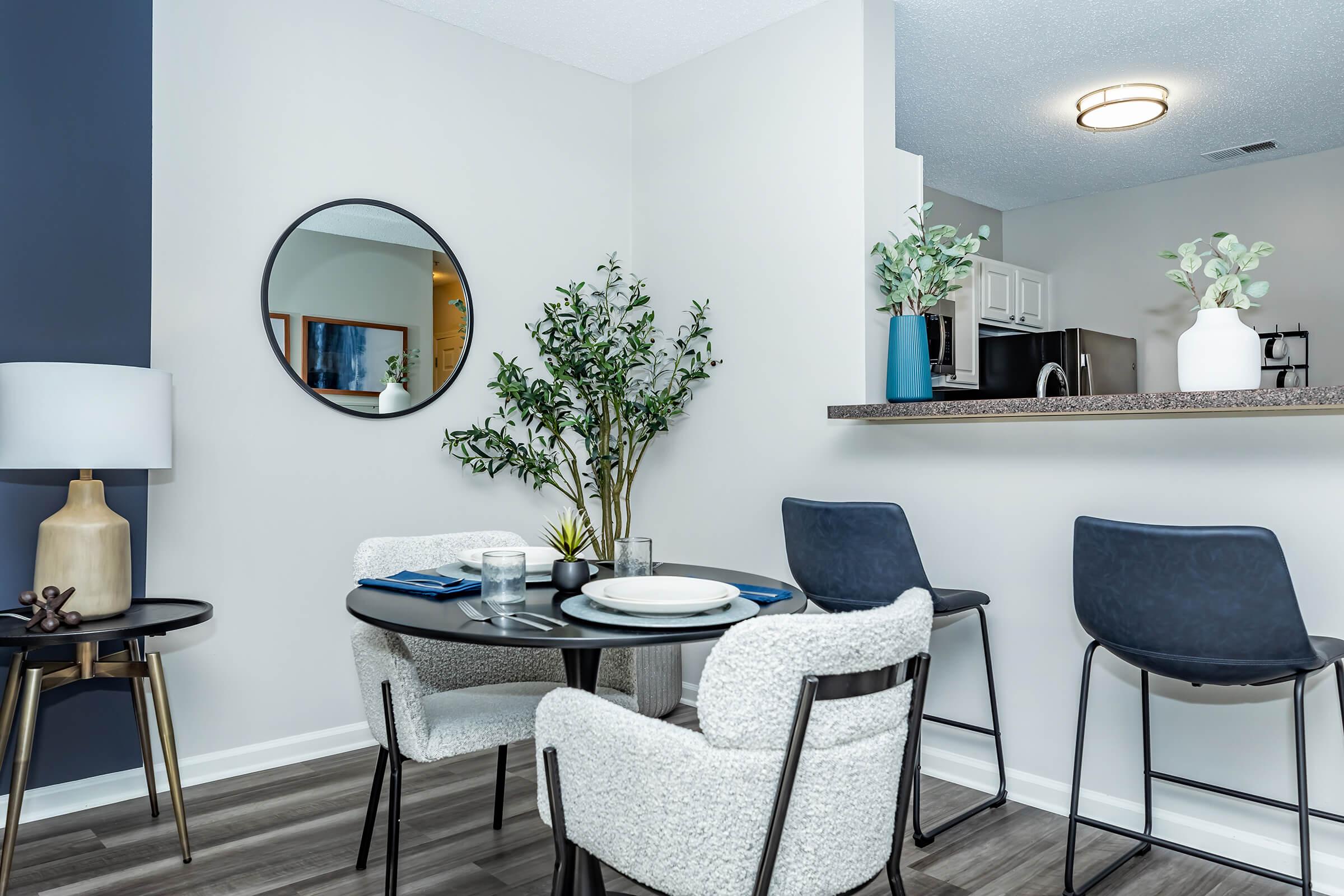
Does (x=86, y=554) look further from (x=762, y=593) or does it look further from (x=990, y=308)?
(x=990, y=308)

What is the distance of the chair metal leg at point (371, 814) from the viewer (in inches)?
84.9

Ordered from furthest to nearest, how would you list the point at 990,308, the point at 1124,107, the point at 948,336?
the point at 990,308 < the point at 948,336 < the point at 1124,107

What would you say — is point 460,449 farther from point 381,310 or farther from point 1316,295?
point 1316,295

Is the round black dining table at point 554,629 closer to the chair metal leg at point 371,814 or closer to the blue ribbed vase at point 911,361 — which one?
the chair metal leg at point 371,814

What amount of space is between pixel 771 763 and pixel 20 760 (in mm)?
1913

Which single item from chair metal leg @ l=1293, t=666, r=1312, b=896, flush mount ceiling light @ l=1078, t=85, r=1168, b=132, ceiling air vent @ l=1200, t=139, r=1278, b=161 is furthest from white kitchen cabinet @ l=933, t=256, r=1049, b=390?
chair metal leg @ l=1293, t=666, r=1312, b=896

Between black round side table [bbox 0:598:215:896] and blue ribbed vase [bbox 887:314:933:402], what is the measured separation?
212 centimetres

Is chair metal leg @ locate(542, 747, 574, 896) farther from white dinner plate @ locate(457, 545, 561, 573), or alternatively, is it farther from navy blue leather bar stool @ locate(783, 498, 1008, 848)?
navy blue leather bar stool @ locate(783, 498, 1008, 848)

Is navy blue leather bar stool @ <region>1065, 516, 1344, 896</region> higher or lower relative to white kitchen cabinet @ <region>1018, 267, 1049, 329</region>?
lower

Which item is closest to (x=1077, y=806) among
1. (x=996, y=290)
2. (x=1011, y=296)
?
(x=996, y=290)

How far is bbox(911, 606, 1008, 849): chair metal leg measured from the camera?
2504 mm

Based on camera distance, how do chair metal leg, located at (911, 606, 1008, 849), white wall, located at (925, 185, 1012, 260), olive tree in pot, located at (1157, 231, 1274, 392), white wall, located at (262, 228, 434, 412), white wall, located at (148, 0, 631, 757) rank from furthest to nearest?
1. white wall, located at (925, 185, 1012, 260)
2. white wall, located at (262, 228, 434, 412)
3. white wall, located at (148, 0, 631, 757)
4. chair metal leg, located at (911, 606, 1008, 849)
5. olive tree in pot, located at (1157, 231, 1274, 392)

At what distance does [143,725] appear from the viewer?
2439mm

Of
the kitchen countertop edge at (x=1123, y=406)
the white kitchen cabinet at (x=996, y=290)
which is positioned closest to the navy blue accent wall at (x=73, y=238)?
the kitchen countertop edge at (x=1123, y=406)
